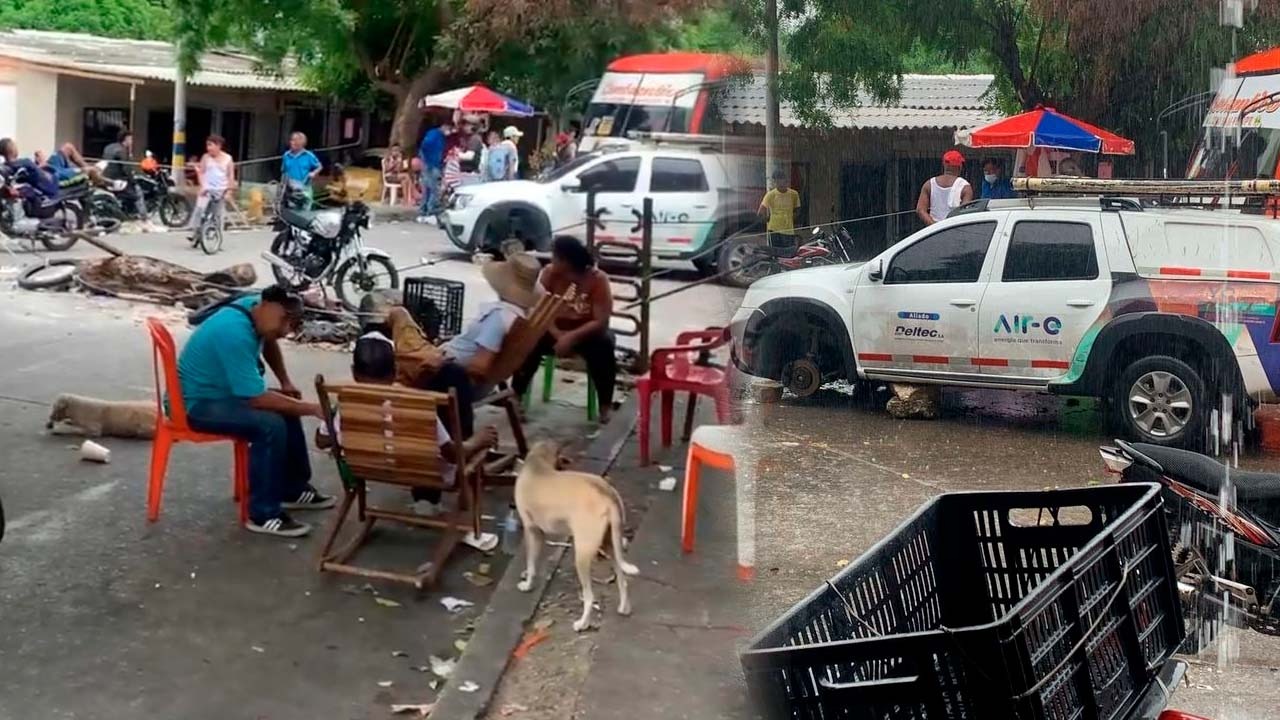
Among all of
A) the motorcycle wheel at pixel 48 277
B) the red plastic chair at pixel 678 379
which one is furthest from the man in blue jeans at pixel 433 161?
the motorcycle wheel at pixel 48 277

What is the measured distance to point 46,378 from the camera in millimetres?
4637

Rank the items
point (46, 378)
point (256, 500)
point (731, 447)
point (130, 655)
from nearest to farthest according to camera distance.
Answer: point (731, 447) < point (130, 655) < point (256, 500) < point (46, 378)

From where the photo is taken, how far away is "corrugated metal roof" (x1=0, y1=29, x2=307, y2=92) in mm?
3693

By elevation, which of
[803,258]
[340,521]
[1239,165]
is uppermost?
[1239,165]

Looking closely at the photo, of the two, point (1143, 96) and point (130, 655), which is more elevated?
point (1143, 96)

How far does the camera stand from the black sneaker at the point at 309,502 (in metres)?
3.44

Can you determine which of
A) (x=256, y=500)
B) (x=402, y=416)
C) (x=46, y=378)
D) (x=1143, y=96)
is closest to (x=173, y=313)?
(x=46, y=378)

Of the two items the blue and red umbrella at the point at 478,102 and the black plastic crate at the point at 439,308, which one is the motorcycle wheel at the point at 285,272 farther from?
the blue and red umbrella at the point at 478,102

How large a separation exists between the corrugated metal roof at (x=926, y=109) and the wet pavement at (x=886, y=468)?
1.32ft

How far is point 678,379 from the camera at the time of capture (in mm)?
3402

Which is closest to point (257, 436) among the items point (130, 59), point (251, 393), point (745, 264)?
point (251, 393)

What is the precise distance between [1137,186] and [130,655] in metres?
1.95

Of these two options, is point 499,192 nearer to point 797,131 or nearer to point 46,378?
point 797,131

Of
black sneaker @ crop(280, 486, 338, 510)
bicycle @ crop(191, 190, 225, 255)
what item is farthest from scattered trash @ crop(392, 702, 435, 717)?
bicycle @ crop(191, 190, 225, 255)
